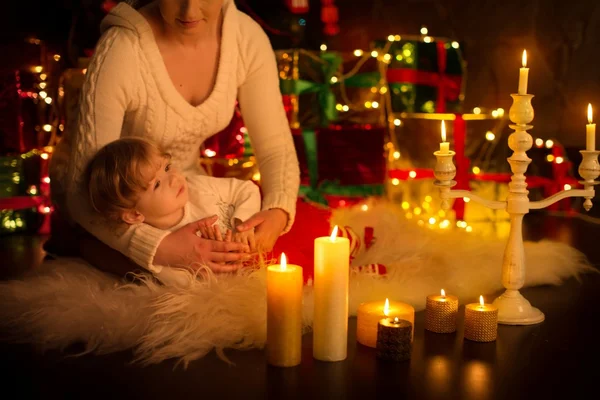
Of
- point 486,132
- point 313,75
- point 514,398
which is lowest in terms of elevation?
point 514,398

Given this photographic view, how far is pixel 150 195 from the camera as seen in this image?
1551mm

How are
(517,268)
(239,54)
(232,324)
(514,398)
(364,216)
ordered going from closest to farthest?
(514,398), (232,324), (517,268), (239,54), (364,216)

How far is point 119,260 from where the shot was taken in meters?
1.66

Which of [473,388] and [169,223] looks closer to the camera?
[473,388]

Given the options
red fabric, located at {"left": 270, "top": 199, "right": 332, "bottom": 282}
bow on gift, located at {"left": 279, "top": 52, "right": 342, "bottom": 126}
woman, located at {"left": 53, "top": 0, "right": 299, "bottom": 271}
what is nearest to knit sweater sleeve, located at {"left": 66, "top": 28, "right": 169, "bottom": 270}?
woman, located at {"left": 53, "top": 0, "right": 299, "bottom": 271}

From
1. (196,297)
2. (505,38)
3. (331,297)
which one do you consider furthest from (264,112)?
(505,38)

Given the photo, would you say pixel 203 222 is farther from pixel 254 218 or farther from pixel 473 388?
pixel 473 388

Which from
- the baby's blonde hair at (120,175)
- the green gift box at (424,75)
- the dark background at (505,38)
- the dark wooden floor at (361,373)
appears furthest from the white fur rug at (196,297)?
the dark background at (505,38)

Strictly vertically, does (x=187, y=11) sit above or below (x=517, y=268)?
above

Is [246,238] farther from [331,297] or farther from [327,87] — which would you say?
[327,87]

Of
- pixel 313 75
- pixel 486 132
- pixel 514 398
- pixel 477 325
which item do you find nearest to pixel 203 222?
pixel 477 325

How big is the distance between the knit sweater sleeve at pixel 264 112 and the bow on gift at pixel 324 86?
725mm

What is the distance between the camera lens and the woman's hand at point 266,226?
1.65 metres

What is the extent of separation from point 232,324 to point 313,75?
4.75ft
